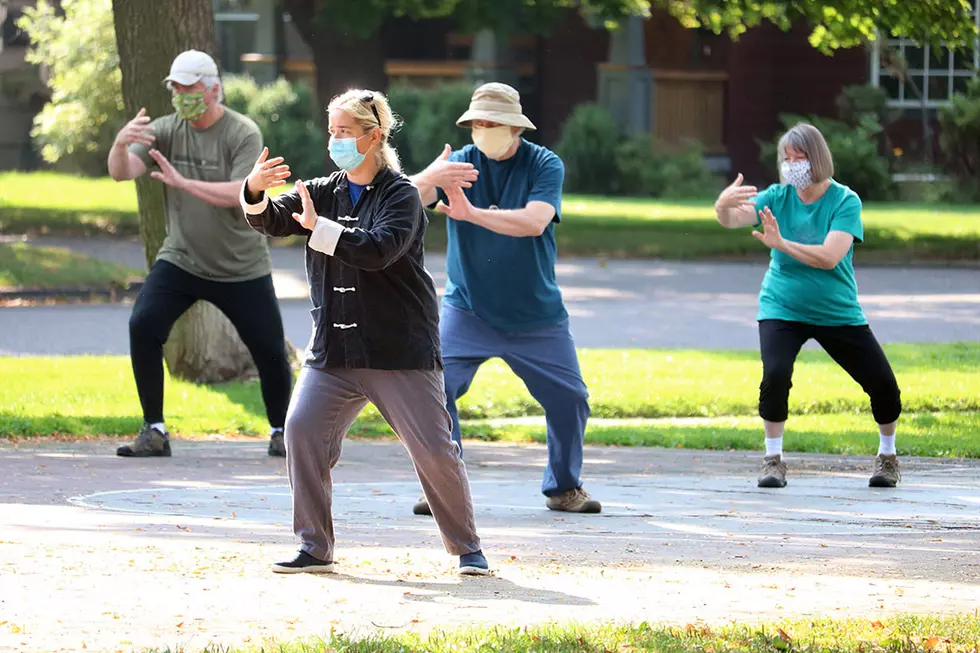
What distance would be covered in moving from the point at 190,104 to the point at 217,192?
58 centimetres

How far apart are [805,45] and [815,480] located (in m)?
28.0

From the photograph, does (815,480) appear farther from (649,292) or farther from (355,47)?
(355,47)

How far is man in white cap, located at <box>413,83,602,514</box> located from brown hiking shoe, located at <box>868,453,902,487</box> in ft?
5.52

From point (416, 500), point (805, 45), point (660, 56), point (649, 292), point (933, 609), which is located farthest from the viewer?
point (660, 56)

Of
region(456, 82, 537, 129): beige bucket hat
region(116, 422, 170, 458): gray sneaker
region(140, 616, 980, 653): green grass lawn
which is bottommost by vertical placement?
region(116, 422, 170, 458): gray sneaker

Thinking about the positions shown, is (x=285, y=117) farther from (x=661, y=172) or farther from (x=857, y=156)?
(x=857, y=156)

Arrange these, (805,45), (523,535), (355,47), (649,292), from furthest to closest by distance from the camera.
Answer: (805,45) → (355,47) → (649,292) → (523,535)

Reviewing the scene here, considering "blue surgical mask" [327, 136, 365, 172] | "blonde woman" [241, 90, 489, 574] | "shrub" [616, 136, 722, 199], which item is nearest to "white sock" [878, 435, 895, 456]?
"blonde woman" [241, 90, 489, 574]

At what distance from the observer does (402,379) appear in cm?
645

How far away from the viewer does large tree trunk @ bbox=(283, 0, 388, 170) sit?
2850 cm

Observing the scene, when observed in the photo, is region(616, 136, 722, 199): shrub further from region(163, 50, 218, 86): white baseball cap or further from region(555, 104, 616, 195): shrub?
region(163, 50, 218, 86): white baseball cap

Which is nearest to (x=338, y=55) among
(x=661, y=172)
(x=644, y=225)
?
(x=644, y=225)

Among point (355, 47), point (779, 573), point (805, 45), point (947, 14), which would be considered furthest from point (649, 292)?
point (805, 45)

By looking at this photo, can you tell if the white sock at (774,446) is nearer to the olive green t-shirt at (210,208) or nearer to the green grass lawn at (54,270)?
the olive green t-shirt at (210,208)
